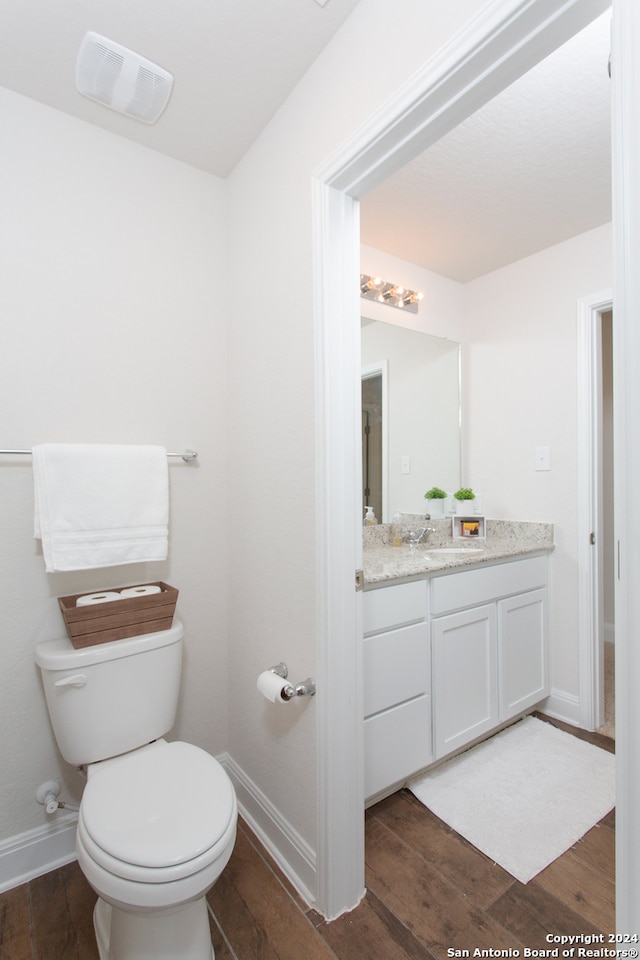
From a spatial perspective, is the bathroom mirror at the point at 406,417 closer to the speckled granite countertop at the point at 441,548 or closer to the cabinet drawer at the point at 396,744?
the speckled granite countertop at the point at 441,548

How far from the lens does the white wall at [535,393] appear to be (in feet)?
7.49

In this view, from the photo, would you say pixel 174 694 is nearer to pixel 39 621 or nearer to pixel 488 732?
pixel 39 621

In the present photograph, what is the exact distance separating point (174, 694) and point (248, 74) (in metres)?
1.93

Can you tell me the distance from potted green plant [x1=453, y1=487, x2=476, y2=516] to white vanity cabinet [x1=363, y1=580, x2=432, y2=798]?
968 millimetres

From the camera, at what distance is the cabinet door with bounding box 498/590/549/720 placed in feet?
6.79

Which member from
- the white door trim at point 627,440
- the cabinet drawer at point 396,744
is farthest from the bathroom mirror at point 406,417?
the white door trim at point 627,440

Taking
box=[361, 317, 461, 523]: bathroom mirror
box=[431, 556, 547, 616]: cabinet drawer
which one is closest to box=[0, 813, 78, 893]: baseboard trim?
box=[431, 556, 547, 616]: cabinet drawer

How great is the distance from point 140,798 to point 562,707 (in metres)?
2.07

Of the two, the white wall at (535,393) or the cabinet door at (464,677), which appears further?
the white wall at (535,393)

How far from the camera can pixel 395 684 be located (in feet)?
5.29

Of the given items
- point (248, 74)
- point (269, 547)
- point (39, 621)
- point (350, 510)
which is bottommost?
point (39, 621)

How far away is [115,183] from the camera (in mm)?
1595

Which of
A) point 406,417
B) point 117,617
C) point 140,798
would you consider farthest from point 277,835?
point 406,417

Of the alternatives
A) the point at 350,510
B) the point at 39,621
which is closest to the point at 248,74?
the point at 350,510
